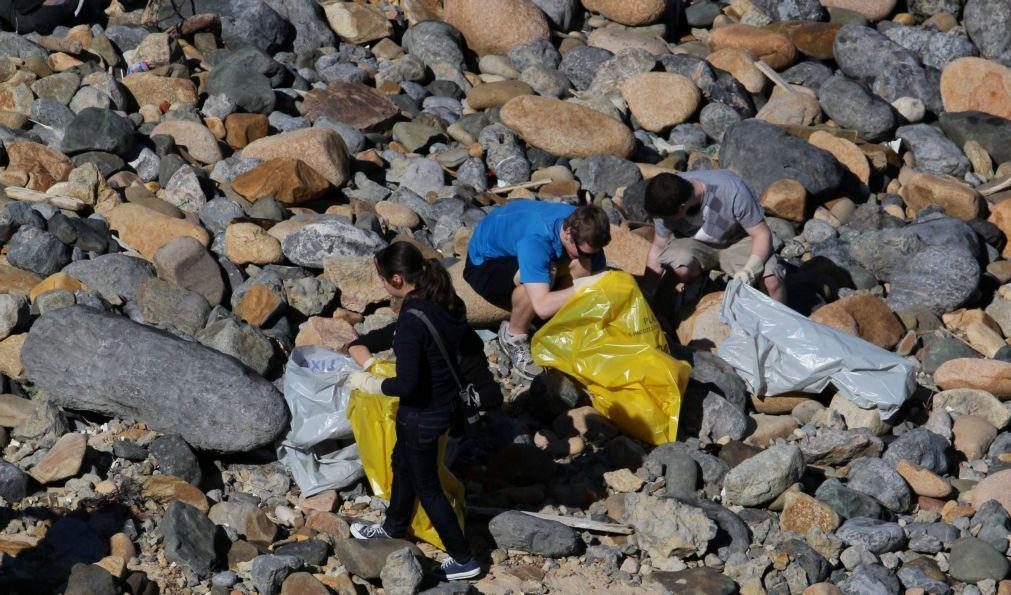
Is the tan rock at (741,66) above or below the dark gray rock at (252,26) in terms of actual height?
below

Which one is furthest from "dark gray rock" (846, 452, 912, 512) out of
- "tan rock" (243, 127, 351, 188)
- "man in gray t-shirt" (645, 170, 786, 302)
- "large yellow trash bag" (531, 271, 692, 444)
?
"tan rock" (243, 127, 351, 188)

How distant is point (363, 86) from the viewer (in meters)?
10.2

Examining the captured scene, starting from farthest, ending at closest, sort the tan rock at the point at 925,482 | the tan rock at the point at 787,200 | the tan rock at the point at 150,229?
1. the tan rock at the point at 787,200
2. the tan rock at the point at 150,229
3. the tan rock at the point at 925,482

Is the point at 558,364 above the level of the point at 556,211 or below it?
below

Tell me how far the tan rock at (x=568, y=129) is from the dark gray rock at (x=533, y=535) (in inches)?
196

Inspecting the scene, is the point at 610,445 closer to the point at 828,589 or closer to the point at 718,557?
the point at 718,557

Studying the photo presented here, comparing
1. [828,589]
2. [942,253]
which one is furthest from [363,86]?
[828,589]

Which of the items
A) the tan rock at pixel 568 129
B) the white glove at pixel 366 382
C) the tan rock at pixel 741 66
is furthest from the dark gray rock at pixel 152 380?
the tan rock at pixel 741 66

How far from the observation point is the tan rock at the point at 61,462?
5.41m

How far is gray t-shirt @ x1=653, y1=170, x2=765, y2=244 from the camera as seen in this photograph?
695 cm

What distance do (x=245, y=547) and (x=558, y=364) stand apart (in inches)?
84.6

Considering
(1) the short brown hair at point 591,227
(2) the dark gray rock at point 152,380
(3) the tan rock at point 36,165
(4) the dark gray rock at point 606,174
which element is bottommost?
(4) the dark gray rock at point 606,174

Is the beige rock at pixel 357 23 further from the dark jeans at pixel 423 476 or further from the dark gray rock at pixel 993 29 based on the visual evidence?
the dark jeans at pixel 423 476

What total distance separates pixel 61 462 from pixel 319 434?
1.18m
